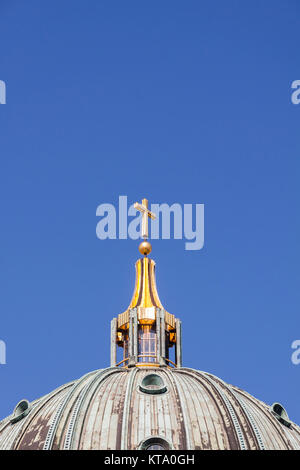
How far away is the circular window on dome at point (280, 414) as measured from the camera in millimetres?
93062

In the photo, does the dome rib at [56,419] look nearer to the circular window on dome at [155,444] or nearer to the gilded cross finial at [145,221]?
the circular window on dome at [155,444]

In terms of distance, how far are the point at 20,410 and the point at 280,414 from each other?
61.9 ft

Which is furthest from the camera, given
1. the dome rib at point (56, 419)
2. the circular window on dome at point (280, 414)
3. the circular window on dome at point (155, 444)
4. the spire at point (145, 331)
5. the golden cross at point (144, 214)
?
the golden cross at point (144, 214)

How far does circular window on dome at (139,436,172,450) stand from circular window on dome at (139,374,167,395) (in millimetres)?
6802


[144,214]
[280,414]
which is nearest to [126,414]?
[280,414]

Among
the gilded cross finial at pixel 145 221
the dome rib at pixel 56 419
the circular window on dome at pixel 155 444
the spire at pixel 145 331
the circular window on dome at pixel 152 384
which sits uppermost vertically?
the gilded cross finial at pixel 145 221

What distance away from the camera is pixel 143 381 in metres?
92.4

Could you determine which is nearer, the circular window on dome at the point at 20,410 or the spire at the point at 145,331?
the circular window on dome at the point at 20,410

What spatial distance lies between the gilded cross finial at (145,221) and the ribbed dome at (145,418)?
20830 mm

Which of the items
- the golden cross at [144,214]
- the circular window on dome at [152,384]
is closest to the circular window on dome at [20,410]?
the circular window on dome at [152,384]

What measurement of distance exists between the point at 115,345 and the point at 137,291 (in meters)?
6.69

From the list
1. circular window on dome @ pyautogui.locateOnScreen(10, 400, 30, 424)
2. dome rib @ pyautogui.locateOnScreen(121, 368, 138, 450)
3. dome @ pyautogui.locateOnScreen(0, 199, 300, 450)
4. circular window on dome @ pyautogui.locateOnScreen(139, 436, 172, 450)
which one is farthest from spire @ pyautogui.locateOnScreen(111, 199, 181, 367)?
circular window on dome @ pyautogui.locateOnScreen(139, 436, 172, 450)
